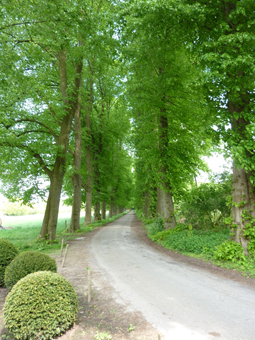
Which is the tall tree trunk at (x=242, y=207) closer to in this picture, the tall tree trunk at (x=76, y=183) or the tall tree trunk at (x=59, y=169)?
the tall tree trunk at (x=59, y=169)

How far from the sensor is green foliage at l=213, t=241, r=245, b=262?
7.84 m

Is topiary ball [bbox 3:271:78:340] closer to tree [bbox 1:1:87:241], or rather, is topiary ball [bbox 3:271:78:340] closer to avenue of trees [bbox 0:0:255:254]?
avenue of trees [bbox 0:0:255:254]

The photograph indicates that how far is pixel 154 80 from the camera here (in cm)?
1138

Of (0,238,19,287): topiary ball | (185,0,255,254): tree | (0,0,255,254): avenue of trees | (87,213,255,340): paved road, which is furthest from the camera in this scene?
(0,0,255,254): avenue of trees

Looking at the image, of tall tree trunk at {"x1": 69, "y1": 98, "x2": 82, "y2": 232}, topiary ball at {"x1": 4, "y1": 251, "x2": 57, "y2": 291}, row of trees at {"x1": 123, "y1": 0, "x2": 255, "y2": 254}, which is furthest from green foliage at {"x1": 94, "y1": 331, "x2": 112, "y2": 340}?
tall tree trunk at {"x1": 69, "y1": 98, "x2": 82, "y2": 232}

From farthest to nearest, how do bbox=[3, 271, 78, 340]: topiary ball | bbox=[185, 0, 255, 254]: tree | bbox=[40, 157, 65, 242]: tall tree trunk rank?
bbox=[40, 157, 65, 242]: tall tree trunk < bbox=[185, 0, 255, 254]: tree < bbox=[3, 271, 78, 340]: topiary ball

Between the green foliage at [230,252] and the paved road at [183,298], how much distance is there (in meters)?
1.07

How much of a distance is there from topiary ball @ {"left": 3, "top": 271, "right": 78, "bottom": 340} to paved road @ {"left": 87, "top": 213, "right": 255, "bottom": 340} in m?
1.64

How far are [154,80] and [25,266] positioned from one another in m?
9.96

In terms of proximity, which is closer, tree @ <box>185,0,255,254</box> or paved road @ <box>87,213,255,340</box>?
paved road @ <box>87,213,255,340</box>

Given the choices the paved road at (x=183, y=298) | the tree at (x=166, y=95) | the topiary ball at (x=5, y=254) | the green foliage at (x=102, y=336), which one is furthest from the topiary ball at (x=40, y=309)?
the tree at (x=166, y=95)

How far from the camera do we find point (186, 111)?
12.3 m

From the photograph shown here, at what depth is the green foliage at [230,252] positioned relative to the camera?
784cm

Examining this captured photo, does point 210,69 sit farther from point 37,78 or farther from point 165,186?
point 37,78
